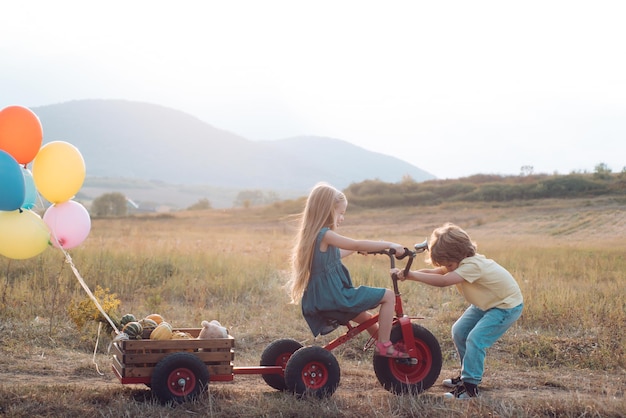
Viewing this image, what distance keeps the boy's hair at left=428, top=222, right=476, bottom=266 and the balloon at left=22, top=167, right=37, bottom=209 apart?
3.49 metres

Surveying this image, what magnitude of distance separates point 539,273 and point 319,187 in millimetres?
8036

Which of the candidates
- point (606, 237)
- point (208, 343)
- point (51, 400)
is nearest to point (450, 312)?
point (208, 343)

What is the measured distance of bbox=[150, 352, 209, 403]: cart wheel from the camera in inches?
193

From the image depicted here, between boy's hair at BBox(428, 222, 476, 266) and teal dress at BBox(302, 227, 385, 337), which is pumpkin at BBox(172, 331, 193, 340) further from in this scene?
boy's hair at BBox(428, 222, 476, 266)

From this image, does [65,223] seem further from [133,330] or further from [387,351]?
[387,351]

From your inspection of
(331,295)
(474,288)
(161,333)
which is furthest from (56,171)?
(474,288)

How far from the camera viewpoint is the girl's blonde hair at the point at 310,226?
537 cm

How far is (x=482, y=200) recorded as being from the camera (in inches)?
1281

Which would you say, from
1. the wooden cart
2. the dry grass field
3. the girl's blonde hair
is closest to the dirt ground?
the dry grass field

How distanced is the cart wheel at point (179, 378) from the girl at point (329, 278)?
95 centimetres

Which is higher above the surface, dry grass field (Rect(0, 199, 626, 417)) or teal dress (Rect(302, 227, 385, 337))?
teal dress (Rect(302, 227, 385, 337))

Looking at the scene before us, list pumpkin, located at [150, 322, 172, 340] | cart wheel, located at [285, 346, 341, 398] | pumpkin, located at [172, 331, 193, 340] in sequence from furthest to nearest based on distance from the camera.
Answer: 1. pumpkin, located at [172, 331, 193, 340]
2. pumpkin, located at [150, 322, 172, 340]
3. cart wheel, located at [285, 346, 341, 398]

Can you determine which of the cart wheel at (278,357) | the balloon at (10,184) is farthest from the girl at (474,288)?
the balloon at (10,184)

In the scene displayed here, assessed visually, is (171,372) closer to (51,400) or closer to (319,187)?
(51,400)
